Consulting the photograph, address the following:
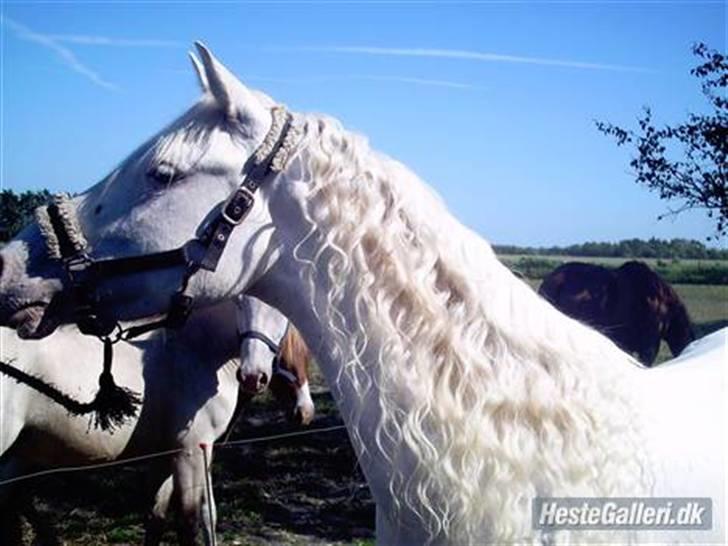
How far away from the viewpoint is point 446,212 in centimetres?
171

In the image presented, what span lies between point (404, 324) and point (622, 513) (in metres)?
0.58

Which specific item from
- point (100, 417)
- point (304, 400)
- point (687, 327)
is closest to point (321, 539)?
point (304, 400)

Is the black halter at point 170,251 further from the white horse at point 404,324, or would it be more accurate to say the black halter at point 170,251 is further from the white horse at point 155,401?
the white horse at point 155,401

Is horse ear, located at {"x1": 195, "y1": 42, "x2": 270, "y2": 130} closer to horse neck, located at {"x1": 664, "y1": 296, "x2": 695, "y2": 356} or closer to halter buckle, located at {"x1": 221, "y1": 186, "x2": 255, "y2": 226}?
halter buckle, located at {"x1": 221, "y1": 186, "x2": 255, "y2": 226}

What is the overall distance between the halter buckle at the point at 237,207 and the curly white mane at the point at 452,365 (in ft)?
0.44

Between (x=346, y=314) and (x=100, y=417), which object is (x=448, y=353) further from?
(x=100, y=417)

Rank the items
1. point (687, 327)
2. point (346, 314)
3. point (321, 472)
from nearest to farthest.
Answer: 1. point (346, 314)
2. point (321, 472)
3. point (687, 327)

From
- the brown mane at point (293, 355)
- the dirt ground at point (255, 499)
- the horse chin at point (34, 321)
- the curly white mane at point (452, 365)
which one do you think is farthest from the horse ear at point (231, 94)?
the dirt ground at point (255, 499)

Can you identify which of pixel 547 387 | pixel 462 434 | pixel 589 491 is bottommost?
pixel 589 491

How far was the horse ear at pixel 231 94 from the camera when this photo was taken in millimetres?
1624

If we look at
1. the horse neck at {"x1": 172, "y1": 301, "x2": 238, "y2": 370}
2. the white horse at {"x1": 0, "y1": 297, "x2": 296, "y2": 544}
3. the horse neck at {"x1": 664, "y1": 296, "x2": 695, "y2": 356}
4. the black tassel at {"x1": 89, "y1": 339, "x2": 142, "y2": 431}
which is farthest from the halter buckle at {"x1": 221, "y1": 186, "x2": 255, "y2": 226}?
the horse neck at {"x1": 664, "y1": 296, "x2": 695, "y2": 356}

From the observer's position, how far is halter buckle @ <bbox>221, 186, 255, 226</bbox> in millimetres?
1614

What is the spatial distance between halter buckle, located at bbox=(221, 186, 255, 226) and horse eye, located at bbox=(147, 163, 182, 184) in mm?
132

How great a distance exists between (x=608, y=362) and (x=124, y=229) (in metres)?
1.11
